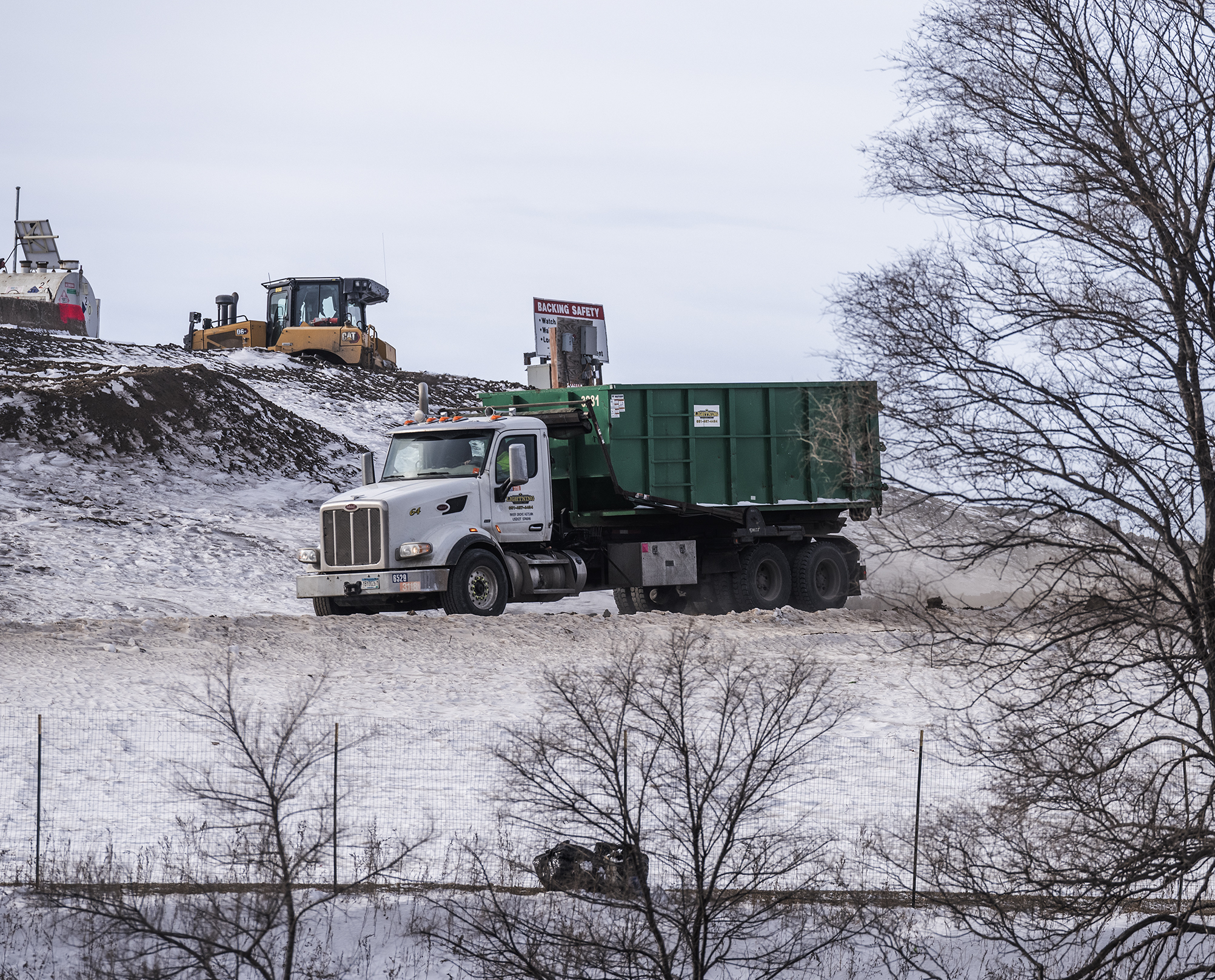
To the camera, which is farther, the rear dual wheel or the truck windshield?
Result: the rear dual wheel

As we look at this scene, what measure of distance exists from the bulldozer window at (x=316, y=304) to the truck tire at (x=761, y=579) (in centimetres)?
3249

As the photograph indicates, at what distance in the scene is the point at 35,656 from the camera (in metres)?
16.7

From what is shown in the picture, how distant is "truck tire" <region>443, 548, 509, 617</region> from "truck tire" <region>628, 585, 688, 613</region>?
11.6 ft

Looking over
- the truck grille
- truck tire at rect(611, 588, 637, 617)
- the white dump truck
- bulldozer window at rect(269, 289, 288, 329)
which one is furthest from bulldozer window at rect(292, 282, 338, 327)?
the truck grille

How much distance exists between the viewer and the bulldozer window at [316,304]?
50.9 m

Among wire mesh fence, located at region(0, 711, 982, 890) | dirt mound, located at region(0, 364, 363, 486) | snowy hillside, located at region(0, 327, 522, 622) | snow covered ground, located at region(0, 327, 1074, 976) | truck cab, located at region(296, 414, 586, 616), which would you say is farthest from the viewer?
dirt mound, located at region(0, 364, 363, 486)

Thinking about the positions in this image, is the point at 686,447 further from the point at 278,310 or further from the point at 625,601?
the point at 278,310

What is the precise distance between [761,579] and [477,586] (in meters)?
5.06

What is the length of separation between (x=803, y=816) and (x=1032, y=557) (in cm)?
300

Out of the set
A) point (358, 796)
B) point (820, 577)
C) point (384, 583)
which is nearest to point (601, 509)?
point (384, 583)

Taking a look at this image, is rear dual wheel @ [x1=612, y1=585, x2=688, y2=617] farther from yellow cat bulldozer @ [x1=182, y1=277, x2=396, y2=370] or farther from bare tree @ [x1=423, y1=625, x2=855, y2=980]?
yellow cat bulldozer @ [x1=182, y1=277, x2=396, y2=370]

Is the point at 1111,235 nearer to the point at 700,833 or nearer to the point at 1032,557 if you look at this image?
the point at 1032,557

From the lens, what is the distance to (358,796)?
500 inches

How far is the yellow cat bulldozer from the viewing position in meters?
50.4
